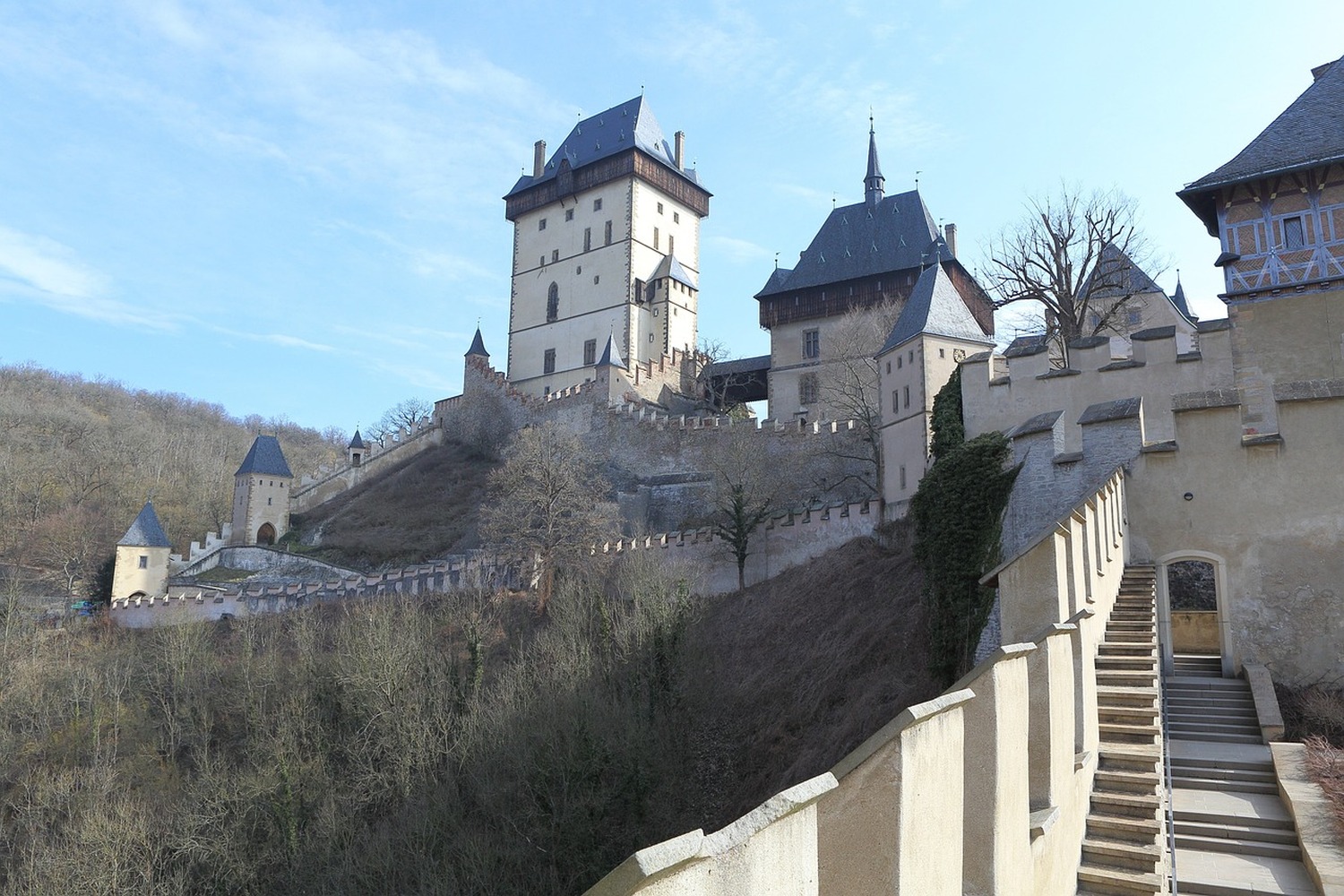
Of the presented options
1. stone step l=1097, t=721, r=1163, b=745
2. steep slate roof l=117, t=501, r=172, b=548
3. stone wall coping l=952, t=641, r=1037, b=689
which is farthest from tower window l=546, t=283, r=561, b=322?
stone wall coping l=952, t=641, r=1037, b=689

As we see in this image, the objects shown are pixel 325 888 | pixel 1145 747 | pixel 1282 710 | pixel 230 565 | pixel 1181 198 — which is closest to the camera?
pixel 1145 747

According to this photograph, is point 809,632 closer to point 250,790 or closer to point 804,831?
point 250,790

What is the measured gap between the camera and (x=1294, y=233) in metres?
16.5

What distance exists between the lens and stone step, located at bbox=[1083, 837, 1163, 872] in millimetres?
6047

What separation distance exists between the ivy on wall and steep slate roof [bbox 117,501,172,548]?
3741 centimetres

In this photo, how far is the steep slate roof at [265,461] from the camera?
47.4 metres

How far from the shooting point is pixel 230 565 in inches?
1702

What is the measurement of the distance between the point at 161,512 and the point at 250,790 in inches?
1527

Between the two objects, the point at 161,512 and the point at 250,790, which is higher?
the point at 161,512

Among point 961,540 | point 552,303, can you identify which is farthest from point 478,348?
point 961,540

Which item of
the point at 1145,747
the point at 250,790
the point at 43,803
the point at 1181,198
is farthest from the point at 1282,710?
the point at 43,803

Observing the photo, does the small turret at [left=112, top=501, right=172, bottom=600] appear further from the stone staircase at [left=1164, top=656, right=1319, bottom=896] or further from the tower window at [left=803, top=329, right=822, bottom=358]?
the stone staircase at [left=1164, top=656, right=1319, bottom=896]

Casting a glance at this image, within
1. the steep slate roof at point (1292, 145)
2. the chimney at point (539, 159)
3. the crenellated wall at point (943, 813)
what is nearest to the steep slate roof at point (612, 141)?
the chimney at point (539, 159)

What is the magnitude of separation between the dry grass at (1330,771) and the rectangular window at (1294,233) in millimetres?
10048
